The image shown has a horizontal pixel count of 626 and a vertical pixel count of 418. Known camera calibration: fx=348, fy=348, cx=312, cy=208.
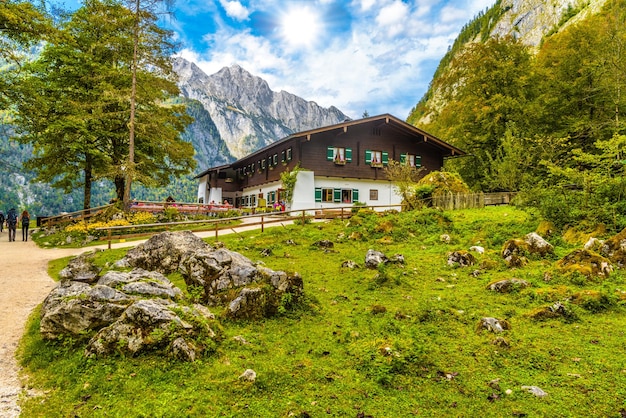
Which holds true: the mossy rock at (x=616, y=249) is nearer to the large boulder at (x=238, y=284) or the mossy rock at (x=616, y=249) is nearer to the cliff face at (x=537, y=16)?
the large boulder at (x=238, y=284)

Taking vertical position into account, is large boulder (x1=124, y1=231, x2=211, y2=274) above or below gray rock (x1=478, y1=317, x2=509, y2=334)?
above

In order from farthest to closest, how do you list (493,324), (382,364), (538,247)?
(538,247) → (493,324) → (382,364)

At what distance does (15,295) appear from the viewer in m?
9.43

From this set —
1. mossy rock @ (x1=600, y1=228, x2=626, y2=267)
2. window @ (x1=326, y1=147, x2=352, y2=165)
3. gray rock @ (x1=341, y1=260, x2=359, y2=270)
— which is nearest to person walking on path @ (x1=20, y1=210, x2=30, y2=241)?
gray rock @ (x1=341, y1=260, x2=359, y2=270)

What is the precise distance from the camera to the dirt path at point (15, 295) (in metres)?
4.91

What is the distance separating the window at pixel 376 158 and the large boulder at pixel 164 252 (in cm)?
2595

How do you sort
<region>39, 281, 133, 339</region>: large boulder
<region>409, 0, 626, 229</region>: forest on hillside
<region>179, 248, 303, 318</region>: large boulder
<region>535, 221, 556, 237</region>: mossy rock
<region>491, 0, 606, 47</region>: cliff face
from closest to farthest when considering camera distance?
<region>39, 281, 133, 339</region>: large boulder → <region>179, 248, 303, 318</region>: large boulder → <region>535, 221, 556, 237</region>: mossy rock → <region>409, 0, 626, 229</region>: forest on hillside → <region>491, 0, 606, 47</region>: cliff face

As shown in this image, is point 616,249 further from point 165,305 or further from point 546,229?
point 165,305

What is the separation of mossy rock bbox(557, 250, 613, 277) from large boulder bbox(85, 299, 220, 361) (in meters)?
9.10

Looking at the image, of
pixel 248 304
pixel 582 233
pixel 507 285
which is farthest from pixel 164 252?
pixel 582 233

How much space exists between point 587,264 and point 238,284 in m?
9.02

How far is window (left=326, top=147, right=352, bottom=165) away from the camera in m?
34.1

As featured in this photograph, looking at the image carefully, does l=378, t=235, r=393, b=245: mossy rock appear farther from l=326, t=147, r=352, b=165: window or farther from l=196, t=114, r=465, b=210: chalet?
l=326, t=147, r=352, b=165: window

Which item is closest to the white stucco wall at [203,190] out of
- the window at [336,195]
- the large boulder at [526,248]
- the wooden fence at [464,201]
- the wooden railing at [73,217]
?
the window at [336,195]
